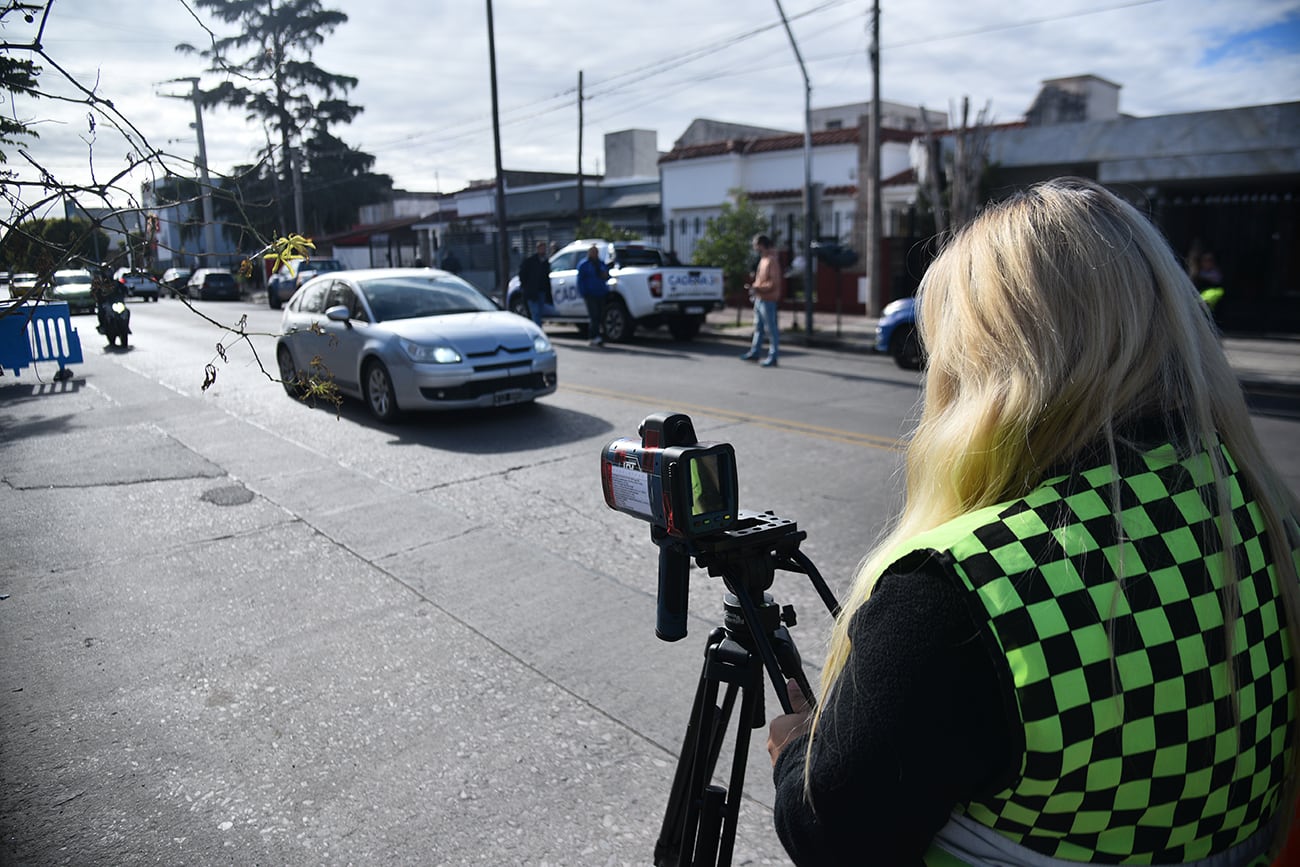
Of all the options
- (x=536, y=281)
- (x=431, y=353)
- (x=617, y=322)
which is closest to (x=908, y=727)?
(x=431, y=353)

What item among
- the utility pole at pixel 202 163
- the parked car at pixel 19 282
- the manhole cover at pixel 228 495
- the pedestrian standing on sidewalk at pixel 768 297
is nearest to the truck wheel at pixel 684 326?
the pedestrian standing on sidewalk at pixel 768 297

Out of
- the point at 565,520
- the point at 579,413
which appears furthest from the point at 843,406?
the point at 565,520

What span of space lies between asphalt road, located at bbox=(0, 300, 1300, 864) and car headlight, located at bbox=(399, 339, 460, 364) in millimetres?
699

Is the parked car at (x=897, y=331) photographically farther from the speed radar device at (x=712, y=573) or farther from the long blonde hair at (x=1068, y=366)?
the long blonde hair at (x=1068, y=366)

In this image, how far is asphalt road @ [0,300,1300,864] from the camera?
2.83 m

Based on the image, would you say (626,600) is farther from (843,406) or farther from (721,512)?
(843,406)

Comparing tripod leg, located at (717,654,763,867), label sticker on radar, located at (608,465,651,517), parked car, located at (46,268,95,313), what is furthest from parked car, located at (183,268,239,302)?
tripod leg, located at (717,654,763,867)

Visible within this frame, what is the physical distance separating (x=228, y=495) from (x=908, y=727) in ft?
20.0

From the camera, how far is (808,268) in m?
16.8

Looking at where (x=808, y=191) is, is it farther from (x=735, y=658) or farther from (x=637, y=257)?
(x=735, y=658)

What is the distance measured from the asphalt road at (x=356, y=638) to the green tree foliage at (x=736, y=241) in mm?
11220

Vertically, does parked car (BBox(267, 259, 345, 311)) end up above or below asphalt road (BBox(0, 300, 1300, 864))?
above

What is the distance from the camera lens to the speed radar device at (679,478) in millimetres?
1529

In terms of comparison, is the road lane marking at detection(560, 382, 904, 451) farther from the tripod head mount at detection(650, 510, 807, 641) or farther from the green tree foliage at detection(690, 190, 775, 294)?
the green tree foliage at detection(690, 190, 775, 294)
